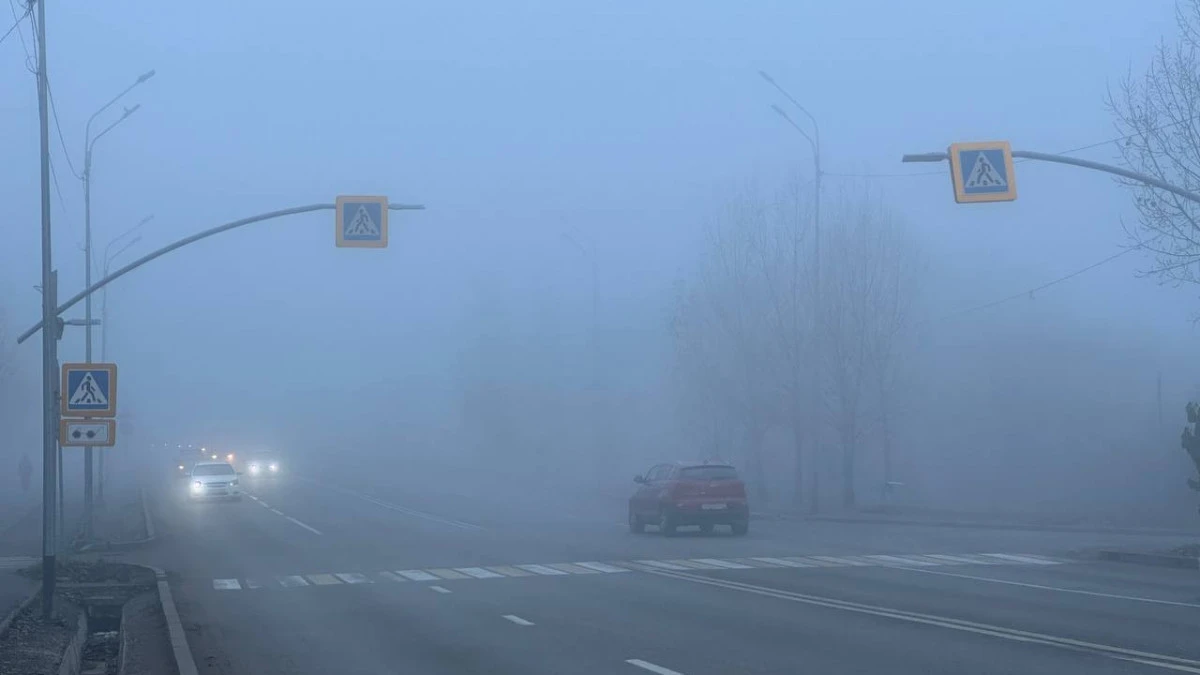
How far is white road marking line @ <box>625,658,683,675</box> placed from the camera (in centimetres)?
1232

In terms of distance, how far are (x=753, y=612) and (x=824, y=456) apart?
152 ft

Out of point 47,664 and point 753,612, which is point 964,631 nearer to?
point 753,612

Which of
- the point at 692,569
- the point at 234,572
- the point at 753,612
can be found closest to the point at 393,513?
the point at 234,572

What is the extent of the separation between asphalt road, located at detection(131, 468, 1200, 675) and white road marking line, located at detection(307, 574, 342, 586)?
0.30 feet

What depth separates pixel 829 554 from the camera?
26.7 metres

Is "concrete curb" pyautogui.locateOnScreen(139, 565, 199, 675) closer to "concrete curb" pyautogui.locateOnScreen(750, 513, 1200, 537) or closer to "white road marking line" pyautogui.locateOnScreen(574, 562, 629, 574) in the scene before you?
"white road marking line" pyautogui.locateOnScreen(574, 562, 629, 574)

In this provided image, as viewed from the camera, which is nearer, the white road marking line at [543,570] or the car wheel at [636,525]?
the white road marking line at [543,570]

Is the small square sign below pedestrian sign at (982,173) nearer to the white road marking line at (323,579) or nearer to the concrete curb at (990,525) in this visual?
the white road marking line at (323,579)

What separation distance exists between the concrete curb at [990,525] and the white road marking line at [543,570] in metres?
14.2

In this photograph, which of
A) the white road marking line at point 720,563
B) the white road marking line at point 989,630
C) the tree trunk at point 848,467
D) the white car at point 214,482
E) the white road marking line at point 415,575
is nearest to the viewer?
the white road marking line at point 989,630

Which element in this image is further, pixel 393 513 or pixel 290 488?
pixel 290 488

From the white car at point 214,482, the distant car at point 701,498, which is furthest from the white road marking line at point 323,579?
the white car at point 214,482

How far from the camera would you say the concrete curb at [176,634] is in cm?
1341

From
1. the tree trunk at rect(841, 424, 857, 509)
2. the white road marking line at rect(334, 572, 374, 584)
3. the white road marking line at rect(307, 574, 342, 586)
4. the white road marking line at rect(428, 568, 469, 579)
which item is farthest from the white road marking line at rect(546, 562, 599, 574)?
the tree trunk at rect(841, 424, 857, 509)
